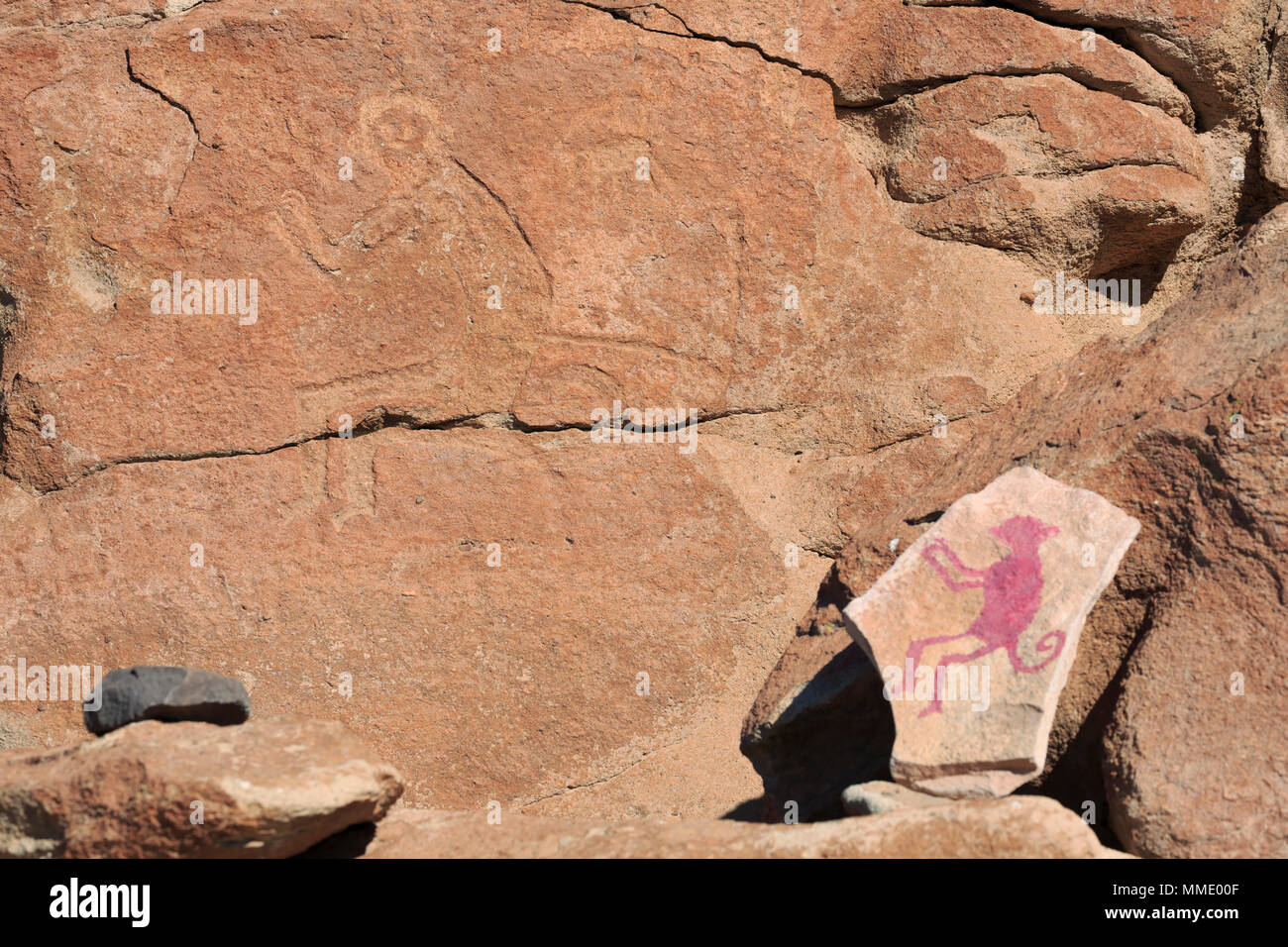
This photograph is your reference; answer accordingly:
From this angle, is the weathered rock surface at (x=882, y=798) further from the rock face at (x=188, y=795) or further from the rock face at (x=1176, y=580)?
the rock face at (x=188, y=795)

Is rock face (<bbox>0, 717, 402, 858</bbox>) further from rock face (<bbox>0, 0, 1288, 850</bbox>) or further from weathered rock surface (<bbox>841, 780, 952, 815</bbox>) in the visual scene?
rock face (<bbox>0, 0, 1288, 850</bbox>)

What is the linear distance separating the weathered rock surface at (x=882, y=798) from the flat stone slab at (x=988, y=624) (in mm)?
28

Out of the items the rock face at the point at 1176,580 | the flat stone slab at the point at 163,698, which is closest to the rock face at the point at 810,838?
the rock face at the point at 1176,580

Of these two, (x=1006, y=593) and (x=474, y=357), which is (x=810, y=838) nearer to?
(x=1006, y=593)

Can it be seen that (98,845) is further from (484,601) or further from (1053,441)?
(1053,441)

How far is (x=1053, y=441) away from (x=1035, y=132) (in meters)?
1.21

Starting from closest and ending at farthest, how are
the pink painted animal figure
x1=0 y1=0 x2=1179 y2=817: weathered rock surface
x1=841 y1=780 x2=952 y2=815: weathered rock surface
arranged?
x1=841 y1=780 x2=952 y2=815: weathered rock surface
the pink painted animal figure
x1=0 y1=0 x2=1179 y2=817: weathered rock surface

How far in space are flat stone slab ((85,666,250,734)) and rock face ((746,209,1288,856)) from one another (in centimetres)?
98

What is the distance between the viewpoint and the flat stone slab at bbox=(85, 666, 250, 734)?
207cm

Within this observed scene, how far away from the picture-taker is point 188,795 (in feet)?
5.83

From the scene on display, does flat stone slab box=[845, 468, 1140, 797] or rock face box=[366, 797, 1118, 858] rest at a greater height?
flat stone slab box=[845, 468, 1140, 797]

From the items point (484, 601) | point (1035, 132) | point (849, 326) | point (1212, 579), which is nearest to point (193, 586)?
point (484, 601)

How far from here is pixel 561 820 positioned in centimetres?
208

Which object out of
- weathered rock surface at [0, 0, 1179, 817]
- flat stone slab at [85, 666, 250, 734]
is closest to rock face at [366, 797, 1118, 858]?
flat stone slab at [85, 666, 250, 734]
